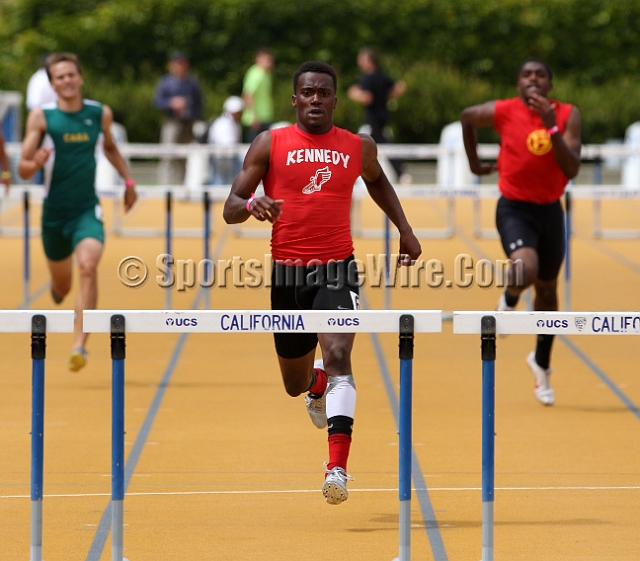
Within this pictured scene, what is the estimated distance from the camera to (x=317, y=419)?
6867mm

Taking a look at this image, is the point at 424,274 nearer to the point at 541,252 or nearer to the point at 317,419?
the point at 541,252

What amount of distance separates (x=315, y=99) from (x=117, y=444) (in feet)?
6.81

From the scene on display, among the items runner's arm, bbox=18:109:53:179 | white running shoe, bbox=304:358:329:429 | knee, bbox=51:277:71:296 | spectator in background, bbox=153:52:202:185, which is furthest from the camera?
spectator in background, bbox=153:52:202:185

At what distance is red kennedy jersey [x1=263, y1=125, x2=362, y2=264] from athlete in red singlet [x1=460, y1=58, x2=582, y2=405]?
7.84 ft

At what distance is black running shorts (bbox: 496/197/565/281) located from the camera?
878 centimetres

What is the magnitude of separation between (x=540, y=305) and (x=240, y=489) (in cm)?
295

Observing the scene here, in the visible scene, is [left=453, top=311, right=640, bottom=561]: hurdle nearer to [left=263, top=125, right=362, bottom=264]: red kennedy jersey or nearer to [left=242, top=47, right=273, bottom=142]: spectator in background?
[left=263, top=125, right=362, bottom=264]: red kennedy jersey

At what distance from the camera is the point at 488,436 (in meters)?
5.11

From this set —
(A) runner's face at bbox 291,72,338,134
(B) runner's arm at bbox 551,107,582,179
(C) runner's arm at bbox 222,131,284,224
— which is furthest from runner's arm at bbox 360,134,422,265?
(B) runner's arm at bbox 551,107,582,179

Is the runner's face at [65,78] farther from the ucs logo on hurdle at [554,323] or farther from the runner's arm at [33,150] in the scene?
the ucs logo on hurdle at [554,323]

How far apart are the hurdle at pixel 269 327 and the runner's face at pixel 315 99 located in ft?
4.97

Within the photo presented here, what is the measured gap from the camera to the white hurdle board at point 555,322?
511 centimetres

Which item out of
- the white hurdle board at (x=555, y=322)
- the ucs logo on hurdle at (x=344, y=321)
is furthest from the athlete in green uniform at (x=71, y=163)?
the white hurdle board at (x=555, y=322)

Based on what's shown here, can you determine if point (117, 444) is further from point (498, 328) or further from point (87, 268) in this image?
point (87, 268)
